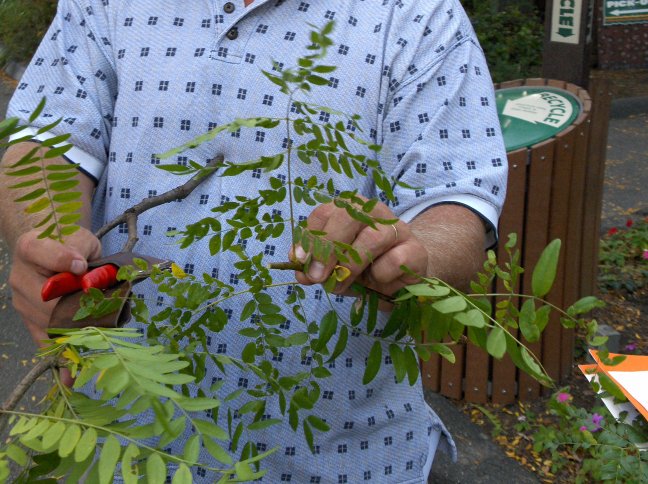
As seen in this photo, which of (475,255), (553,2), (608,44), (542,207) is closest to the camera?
(475,255)

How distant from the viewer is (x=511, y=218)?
11.6 ft

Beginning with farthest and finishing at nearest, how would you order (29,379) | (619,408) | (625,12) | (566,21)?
(625,12) < (566,21) < (619,408) < (29,379)

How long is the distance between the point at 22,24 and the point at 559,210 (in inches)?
322

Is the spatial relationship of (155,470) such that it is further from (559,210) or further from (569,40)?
(569,40)

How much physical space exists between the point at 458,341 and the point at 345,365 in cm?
50

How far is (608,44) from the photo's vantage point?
8797mm

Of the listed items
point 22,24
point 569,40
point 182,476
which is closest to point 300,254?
point 182,476

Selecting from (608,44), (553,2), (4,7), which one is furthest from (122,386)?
(4,7)

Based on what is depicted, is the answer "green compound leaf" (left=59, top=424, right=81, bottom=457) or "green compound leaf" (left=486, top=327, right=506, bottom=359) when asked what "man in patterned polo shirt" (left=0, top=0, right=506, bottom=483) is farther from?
"green compound leaf" (left=59, top=424, right=81, bottom=457)

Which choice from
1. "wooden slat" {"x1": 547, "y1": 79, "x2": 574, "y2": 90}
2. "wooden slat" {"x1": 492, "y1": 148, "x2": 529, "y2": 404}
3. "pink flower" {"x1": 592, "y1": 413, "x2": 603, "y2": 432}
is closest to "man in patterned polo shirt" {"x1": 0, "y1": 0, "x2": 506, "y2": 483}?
"pink flower" {"x1": 592, "y1": 413, "x2": 603, "y2": 432}

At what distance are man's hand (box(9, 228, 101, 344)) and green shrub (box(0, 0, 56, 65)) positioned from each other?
27.8ft

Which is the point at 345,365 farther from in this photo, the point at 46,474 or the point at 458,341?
the point at 46,474

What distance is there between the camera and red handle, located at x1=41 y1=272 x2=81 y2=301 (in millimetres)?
1421

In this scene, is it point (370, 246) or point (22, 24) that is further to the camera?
point (22, 24)
